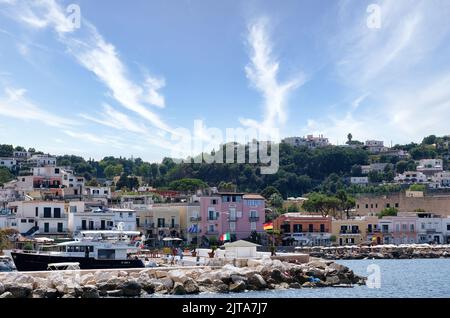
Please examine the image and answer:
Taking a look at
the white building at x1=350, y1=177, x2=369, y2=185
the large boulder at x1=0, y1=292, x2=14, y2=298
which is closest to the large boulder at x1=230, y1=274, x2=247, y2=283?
the large boulder at x1=0, y1=292, x2=14, y2=298

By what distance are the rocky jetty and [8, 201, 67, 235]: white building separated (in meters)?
17.2

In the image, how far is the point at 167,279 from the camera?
24672 mm

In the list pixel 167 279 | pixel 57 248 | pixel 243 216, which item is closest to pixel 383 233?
pixel 243 216

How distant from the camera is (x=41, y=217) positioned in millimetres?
43125

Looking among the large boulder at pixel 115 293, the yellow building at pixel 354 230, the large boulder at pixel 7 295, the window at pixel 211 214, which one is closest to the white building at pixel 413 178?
the yellow building at pixel 354 230

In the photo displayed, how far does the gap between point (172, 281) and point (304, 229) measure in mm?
30941

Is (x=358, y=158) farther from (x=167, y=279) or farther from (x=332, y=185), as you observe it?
(x=167, y=279)

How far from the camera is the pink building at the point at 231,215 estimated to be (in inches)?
1918

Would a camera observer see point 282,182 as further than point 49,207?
Yes

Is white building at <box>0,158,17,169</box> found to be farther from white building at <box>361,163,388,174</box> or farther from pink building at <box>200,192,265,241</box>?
white building at <box>361,163,388,174</box>

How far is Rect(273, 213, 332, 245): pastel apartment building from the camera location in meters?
53.8

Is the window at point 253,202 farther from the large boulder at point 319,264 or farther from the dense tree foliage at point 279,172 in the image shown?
the large boulder at point 319,264

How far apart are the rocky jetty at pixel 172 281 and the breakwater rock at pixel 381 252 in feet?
65.0
